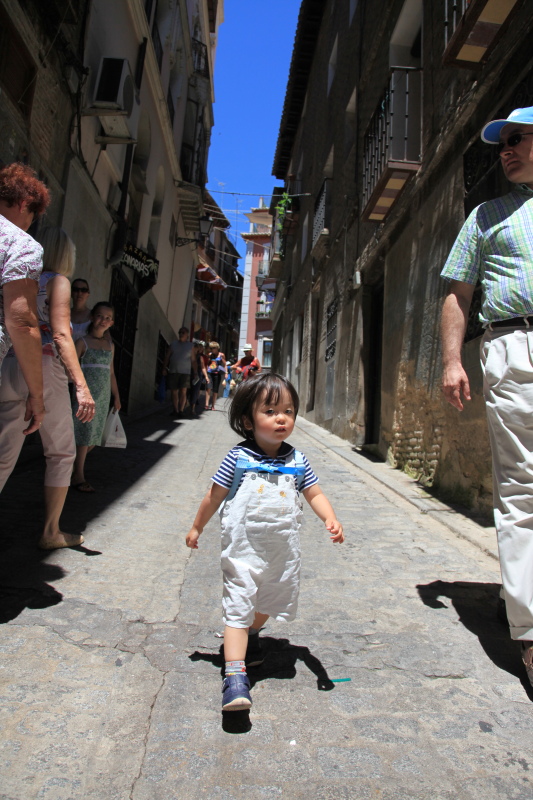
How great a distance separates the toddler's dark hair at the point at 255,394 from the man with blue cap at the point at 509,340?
768mm

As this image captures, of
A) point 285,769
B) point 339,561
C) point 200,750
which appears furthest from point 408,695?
point 339,561

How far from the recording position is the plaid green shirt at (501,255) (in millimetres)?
2408

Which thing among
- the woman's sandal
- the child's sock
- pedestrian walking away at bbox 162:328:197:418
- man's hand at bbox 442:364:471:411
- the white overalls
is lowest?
the child's sock

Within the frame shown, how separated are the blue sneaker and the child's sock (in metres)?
0.01

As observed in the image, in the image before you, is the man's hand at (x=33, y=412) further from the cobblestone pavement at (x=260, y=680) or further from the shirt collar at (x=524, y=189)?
the shirt collar at (x=524, y=189)

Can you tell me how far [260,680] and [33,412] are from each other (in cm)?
146

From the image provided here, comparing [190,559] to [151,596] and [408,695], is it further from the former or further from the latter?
[408,695]

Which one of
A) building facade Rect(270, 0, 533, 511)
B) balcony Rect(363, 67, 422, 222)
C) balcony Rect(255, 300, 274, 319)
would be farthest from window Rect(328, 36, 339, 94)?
balcony Rect(255, 300, 274, 319)

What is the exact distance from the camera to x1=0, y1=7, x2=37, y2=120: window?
17.9ft

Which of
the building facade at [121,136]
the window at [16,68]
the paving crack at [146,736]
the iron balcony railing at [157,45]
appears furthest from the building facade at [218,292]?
the paving crack at [146,736]

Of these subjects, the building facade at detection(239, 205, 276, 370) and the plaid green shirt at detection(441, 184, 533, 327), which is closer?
the plaid green shirt at detection(441, 184, 533, 327)

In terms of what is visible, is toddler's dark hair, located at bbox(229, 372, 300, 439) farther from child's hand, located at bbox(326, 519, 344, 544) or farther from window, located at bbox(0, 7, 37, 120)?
window, located at bbox(0, 7, 37, 120)

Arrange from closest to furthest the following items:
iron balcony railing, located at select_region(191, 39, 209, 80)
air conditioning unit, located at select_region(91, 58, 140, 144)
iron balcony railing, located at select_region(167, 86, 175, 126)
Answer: air conditioning unit, located at select_region(91, 58, 140, 144) < iron balcony railing, located at select_region(167, 86, 175, 126) < iron balcony railing, located at select_region(191, 39, 209, 80)

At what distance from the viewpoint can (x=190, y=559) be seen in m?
3.48
